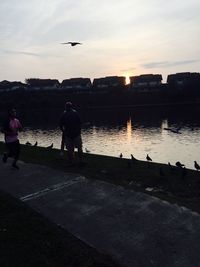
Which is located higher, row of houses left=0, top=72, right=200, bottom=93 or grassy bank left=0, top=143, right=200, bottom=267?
row of houses left=0, top=72, right=200, bottom=93

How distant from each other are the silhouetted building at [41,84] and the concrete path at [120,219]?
5467 inches

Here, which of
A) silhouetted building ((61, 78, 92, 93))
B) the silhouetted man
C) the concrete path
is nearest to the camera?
the concrete path

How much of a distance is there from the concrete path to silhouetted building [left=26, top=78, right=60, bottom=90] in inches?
5467

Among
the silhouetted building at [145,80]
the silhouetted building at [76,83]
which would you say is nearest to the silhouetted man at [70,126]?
the silhouetted building at [145,80]

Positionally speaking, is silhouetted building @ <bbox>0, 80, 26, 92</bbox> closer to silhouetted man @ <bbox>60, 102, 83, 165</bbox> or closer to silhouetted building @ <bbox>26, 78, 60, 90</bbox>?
silhouetted building @ <bbox>26, 78, 60, 90</bbox>

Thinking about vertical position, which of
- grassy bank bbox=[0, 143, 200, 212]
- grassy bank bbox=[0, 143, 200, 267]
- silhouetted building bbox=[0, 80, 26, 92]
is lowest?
grassy bank bbox=[0, 143, 200, 212]

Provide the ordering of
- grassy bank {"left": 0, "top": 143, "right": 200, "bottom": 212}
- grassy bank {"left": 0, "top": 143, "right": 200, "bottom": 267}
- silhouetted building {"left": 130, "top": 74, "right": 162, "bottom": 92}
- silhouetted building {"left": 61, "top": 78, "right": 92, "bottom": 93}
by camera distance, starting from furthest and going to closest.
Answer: silhouetted building {"left": 61, "top": 78, "right": 92, "bottom": 93} → silhouetted building {"left": 130, "top": 74, "right": 162, "bottom": 92} → grassy bank {"left": 0, "top": 143, "right": 200, "bottom": 212} → grassy bank {"left": 0, "top": 143, "right": 200, "bottom": 267}

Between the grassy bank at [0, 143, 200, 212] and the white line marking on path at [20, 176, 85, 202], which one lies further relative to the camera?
the grassy bank at [0, 143, 200, 212]

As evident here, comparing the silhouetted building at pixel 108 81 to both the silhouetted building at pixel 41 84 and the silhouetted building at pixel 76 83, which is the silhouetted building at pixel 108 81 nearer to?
the silhouetted building at pixel 76 83

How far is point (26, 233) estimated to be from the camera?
7.30m

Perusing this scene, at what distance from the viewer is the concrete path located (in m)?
6.55

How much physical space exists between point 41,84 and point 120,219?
474ft

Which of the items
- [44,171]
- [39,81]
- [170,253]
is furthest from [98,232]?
[39,81]

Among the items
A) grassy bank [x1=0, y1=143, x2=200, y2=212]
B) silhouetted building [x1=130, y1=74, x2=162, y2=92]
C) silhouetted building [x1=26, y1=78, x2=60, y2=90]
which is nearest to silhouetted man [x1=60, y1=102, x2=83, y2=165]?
grassy bank [x1=0, y1=143, x2=200, y2=212]
